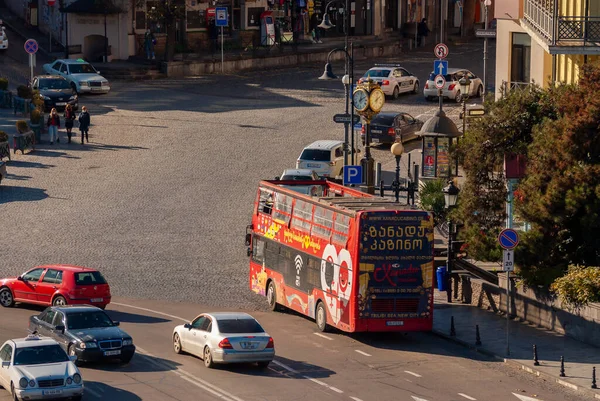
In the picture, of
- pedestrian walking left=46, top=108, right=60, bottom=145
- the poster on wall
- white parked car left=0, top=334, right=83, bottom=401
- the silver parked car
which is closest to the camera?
white parked car left=0, top=334, right=83, bottom=401

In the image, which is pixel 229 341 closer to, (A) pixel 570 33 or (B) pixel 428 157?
(A) pixel 570 33

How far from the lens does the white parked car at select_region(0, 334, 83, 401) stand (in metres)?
24.9

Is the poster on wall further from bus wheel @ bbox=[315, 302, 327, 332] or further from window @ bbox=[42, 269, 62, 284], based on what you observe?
window @ bbox=[42, 269, 62, 284]

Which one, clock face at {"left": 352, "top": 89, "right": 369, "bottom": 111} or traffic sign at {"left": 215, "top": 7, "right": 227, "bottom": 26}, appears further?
traffic sign at {"left": 215, "top": 7, "right": 227, "bottom": 26}

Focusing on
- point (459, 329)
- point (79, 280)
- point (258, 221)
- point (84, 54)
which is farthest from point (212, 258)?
point (84, 54)

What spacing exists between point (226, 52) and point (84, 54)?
8819 mm

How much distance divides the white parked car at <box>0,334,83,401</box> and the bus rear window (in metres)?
7.85

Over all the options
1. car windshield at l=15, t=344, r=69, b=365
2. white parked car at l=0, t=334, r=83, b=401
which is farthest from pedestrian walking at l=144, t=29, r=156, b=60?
car windshield at l=15, t=344, r=69, b=365

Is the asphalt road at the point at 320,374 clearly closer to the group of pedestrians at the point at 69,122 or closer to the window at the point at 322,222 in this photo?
the window at the point at 322,222

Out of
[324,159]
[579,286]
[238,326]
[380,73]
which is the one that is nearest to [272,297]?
[238,326]

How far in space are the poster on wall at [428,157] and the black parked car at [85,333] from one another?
18348mm

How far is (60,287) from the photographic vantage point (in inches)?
1358

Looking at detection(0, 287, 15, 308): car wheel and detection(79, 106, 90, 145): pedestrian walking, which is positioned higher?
detection(79, 106, 90, 145): pedestrian walking

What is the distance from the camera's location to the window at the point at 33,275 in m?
35.2
